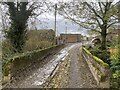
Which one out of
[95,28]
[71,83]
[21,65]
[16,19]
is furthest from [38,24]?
[71,83]

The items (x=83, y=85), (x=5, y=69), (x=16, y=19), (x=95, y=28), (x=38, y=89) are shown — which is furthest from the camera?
(x=95, y=28)

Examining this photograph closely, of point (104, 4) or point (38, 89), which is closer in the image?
point (38, 89)

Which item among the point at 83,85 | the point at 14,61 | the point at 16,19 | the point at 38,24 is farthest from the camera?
the point at 38,24

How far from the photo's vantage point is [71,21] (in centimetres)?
3309

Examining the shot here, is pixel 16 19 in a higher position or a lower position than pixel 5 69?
higher

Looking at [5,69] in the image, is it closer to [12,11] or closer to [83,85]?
[83,85]

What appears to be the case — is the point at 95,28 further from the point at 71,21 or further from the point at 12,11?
the point at 12,11

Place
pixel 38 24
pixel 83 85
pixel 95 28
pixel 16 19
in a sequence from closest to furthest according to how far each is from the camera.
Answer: pixel 83 85
pixel 16 19
pixel 38 24
pixel 95 28

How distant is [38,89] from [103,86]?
2.79 meters

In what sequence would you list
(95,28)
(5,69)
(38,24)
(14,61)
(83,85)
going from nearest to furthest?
(83,85) → (5,69) → (14,61) → (38,24) → (95,28)

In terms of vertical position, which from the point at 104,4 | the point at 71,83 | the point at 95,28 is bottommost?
the point at 71,83

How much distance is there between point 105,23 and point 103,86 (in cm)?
1912

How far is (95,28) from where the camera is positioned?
32.0 meters

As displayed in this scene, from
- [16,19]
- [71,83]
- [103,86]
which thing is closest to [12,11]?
[16,19]
